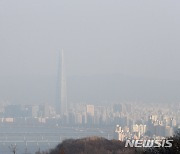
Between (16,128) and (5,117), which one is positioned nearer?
(16,128)

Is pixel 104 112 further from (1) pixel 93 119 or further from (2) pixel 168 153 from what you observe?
(2) pixel 168 153

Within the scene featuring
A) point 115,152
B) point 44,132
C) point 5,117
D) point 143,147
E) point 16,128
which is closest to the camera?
point 143,147

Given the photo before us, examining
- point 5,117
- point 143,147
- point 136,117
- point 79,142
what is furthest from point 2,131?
point 143,147

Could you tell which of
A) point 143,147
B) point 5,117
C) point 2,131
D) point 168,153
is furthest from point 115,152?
point 5,117

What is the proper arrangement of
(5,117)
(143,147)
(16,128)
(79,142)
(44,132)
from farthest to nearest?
(5,117) → (16,128) → (44,132) → (79,142) → (143,147)

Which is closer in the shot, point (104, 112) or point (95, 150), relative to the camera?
point (95, 150)

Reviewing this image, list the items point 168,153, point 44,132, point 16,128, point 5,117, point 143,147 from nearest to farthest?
point 168,153 < point 143,147 < point 44,132 < point 16,128 < point 5,117

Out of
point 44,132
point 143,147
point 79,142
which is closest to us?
point 143,147

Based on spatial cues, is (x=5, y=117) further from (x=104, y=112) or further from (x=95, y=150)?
(x=95, y=150)
